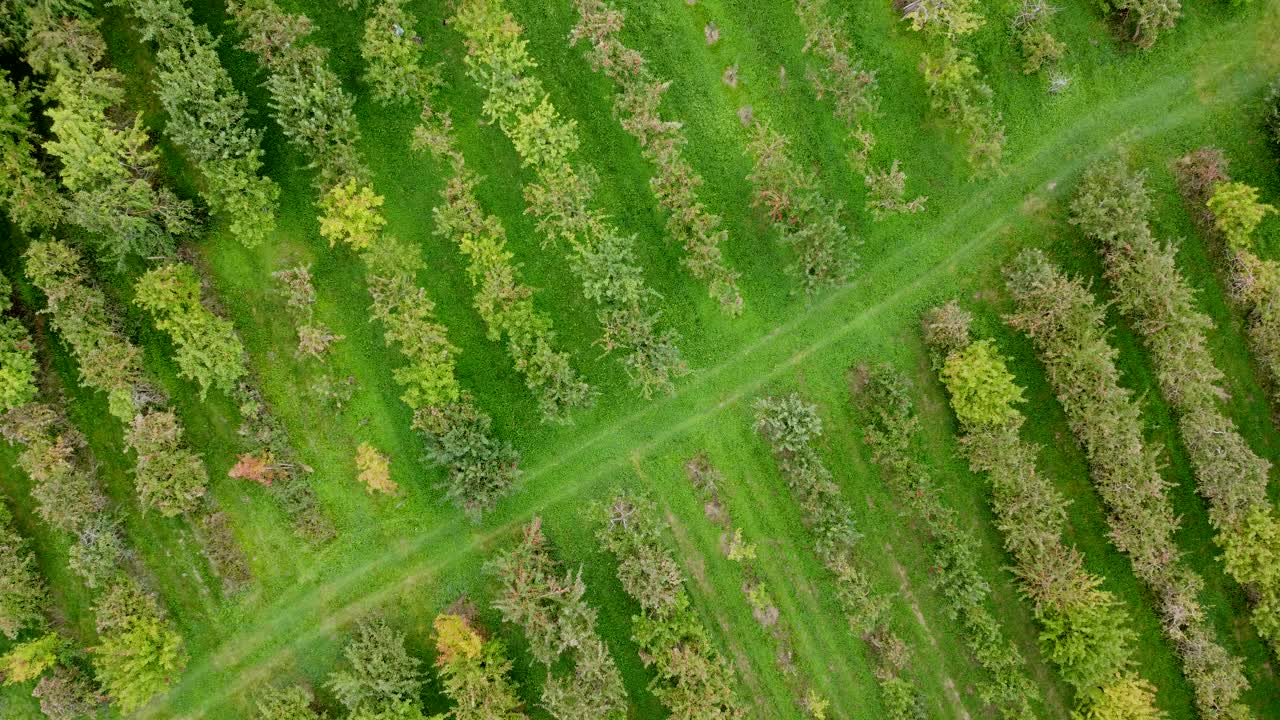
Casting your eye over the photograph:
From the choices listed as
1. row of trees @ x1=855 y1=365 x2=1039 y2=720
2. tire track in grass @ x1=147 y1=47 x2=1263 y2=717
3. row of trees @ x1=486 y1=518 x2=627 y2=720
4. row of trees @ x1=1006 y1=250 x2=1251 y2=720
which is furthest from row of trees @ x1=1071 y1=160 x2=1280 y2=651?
row of trees @ x1=486 y1=518 x2=627 y2=720

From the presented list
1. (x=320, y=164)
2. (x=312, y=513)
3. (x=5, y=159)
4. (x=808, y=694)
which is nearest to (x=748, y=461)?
(x=808, y=694)

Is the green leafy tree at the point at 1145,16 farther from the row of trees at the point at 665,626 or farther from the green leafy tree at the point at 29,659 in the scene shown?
the green leafy tree at the point at 29,659

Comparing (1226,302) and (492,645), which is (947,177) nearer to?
(1226,302)

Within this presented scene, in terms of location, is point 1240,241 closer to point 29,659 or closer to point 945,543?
point 945,543

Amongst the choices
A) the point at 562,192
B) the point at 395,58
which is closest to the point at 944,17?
the point at 562,192

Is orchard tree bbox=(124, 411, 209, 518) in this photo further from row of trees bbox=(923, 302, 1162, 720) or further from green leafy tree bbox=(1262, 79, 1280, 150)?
green leafy tree bbox=(1262, 79, 1280, 150)

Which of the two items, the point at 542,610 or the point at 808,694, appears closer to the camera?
the point at 542,610
